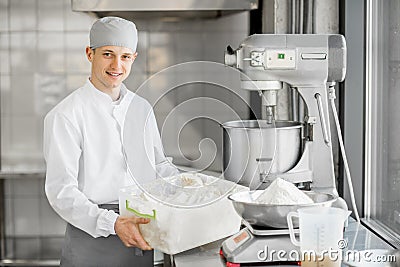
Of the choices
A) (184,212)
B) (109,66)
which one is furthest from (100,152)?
(184,212)

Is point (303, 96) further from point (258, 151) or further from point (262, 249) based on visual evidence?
point (262, 249)

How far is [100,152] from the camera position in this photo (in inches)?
Answer: 96.1

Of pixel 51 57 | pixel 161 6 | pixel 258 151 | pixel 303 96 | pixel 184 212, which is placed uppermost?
pixel 161 6

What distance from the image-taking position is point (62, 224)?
3.49 m

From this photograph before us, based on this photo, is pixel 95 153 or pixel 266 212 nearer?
pixel 266 212

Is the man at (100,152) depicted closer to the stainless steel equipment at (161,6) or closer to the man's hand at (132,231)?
the man's hand at (132,231)

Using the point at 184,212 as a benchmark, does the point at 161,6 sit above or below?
above

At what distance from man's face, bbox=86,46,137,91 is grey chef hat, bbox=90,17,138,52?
2 cm

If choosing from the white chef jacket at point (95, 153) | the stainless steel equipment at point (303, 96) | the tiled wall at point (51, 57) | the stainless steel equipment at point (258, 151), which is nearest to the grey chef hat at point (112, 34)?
the white chef jacket at point (95, 153)

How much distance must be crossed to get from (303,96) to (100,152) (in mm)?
791

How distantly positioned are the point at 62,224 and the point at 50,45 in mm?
918

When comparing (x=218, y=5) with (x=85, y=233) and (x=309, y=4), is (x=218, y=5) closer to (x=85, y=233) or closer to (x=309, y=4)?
(x=309, y=4)

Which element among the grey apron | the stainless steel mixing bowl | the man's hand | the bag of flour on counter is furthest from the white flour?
the grey apron

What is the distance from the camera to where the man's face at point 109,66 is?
2482 millimetres
